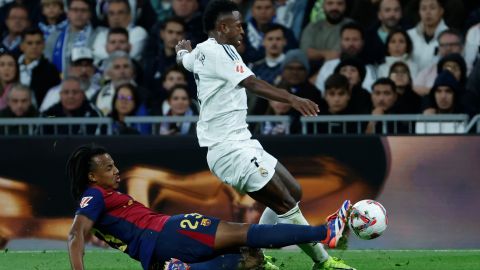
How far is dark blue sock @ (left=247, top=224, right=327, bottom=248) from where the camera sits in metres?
7.72

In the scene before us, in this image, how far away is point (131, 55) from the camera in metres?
14.8

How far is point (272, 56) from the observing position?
13.9 m

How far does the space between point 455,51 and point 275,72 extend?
2.17m

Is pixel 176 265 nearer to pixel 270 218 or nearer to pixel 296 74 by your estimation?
pixel 270 218

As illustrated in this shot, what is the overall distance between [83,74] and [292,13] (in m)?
2.80

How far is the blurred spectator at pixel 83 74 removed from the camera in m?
14.4

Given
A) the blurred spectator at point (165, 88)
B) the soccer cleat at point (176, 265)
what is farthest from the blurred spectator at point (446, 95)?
the soccer cleat at point (176, 265)

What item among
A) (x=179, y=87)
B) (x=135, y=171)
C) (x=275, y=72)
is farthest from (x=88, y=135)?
(x=275, y=72)

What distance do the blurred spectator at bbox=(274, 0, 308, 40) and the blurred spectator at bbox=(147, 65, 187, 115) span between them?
5.14ft

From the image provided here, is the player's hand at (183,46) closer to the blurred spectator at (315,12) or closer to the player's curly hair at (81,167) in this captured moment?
the player's curly hair at (81,167)

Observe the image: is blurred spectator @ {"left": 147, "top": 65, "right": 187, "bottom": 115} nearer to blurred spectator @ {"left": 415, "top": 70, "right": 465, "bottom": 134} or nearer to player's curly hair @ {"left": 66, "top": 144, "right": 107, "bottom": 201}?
blurred spectator @ {"left": 415, "top": 70, "right": 465, "bottom": 134}

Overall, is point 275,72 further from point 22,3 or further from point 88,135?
point 22,3

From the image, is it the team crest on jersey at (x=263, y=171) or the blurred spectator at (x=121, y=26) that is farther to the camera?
A: the blurred spectator at (x=121, y=26)

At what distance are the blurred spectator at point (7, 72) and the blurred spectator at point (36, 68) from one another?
0.77 ft
